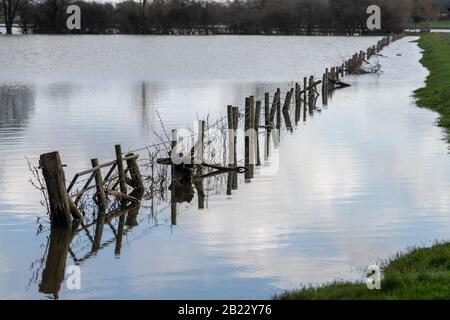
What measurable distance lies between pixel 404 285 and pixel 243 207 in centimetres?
840

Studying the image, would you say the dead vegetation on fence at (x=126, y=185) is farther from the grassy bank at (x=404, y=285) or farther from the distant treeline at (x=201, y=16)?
the distant treeline at (x=201, y=16)

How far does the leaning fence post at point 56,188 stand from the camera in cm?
1600

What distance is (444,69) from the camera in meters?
57.1

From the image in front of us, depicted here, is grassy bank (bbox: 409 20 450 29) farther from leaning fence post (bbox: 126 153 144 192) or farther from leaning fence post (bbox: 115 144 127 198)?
leaning fence post (bbox: 115 144 127 198)

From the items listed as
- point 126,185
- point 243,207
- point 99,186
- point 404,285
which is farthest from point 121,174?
point 404,285

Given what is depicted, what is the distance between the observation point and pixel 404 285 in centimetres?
1084

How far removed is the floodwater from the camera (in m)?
13.6

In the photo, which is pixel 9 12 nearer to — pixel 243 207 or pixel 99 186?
pixel 99 186

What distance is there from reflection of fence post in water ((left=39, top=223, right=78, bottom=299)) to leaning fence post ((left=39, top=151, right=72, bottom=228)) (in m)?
0.19

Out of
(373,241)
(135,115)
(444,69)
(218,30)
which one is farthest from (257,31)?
(373,241)

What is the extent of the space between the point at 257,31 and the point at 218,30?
8976mm

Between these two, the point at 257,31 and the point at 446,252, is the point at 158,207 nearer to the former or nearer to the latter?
the point at 446,252

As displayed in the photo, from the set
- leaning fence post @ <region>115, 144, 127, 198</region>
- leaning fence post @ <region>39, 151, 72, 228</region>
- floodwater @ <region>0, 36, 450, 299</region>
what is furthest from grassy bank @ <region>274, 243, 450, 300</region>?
leaning fence post @ <region>115, 144, 127, 198</region>

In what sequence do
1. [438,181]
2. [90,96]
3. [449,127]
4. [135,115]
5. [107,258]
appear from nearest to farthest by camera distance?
[107,258] → [438,181] → [449,127] → [135,115] → [90,96]
